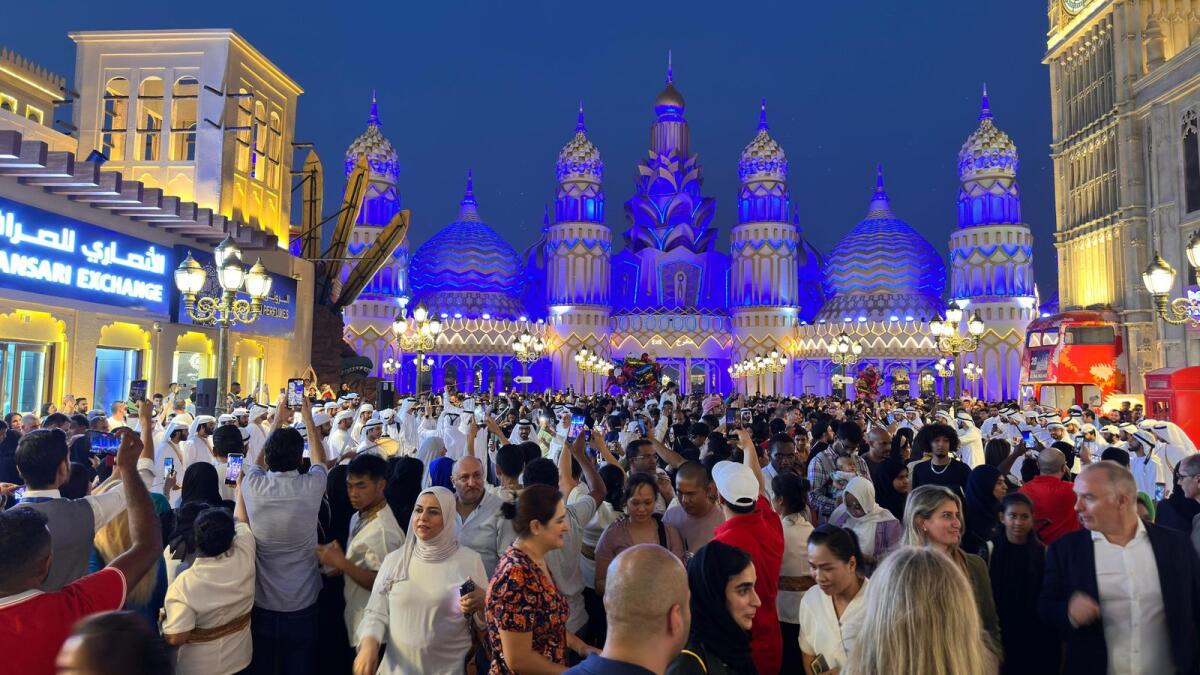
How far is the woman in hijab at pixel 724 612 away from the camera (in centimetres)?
324

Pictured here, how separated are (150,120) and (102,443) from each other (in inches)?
666

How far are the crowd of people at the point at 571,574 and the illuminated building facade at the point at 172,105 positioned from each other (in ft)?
53.7

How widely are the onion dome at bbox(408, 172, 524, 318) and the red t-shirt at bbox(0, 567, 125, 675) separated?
187 ft

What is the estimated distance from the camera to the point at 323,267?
91.0 feet

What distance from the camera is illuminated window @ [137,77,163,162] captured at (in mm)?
21109

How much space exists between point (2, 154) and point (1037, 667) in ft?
52.9

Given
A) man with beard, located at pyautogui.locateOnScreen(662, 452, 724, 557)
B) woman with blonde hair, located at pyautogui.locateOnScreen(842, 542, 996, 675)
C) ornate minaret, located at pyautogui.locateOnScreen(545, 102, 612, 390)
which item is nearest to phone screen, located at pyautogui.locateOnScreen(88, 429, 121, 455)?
man with beard, located at pyautogui.locateOnScreen(662, 452, 724, 557)

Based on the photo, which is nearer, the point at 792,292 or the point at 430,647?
the point at 430,647

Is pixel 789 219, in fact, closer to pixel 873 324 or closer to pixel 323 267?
pixel 873 324

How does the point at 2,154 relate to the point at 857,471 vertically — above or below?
above

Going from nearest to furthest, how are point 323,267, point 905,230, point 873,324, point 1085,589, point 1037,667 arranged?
point 1085,589 → point 1037,667 → point 323,267 → point 873,324 → point 905,230

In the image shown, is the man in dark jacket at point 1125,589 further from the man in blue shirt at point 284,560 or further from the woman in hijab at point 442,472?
the woman in hijab at point 442,472

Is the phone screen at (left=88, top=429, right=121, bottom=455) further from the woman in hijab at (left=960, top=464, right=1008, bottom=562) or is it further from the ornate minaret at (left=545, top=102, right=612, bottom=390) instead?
the ornate minaret at (left=545, top=102, right=612, bottom=390)

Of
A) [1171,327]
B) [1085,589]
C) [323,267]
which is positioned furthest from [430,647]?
[1171,327]
